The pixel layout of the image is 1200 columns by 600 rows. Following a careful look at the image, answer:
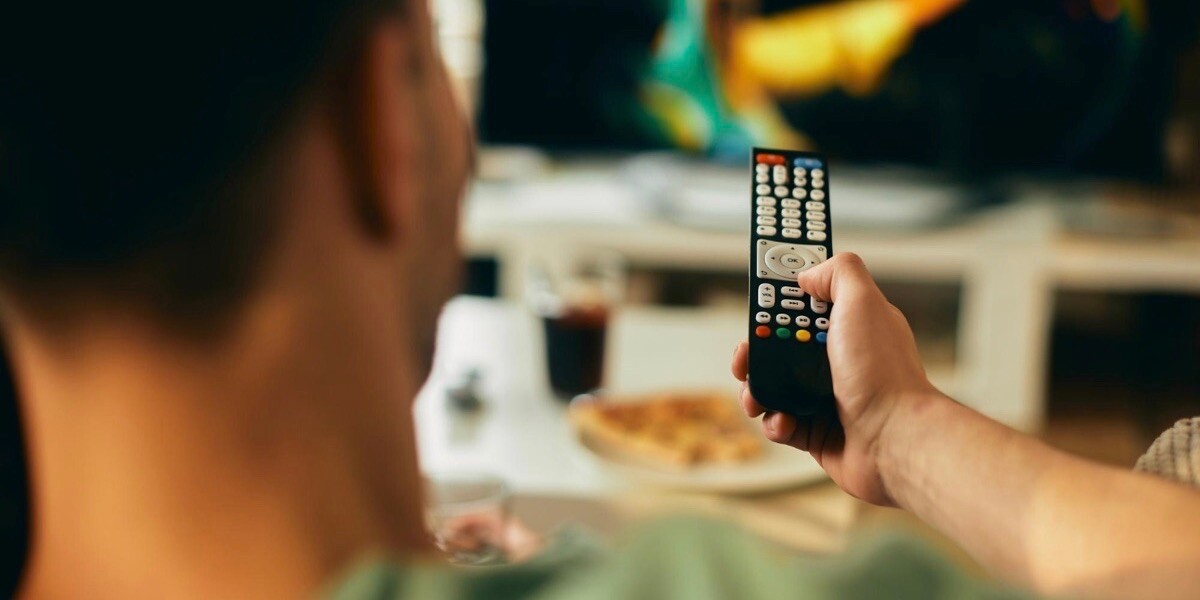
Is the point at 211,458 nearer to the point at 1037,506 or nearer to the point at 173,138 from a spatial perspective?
the point at 173,138

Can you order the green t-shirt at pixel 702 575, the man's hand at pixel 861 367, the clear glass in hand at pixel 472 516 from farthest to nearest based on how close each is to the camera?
the clear glass in hand at pixel 472 516, the man's hand at pixel 861 367, the green t-shirt at pixel 702 575

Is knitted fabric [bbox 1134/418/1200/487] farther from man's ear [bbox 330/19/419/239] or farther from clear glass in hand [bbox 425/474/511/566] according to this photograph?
clear glass in hand [bbox 425/474/511/566]

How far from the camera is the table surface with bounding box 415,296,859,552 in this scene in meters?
0.76

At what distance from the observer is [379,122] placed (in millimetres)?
365

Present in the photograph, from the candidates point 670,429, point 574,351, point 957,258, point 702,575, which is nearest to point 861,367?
point 702,575

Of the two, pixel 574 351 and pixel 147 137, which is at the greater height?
pixel 147 137

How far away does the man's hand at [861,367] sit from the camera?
42 cm

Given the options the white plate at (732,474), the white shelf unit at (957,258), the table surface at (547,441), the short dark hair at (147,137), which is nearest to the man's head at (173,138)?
the short dark hair at (147,137)

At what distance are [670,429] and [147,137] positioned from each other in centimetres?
58

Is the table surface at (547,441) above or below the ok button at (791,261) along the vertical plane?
below

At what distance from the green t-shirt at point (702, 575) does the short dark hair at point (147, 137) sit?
0.37 ft

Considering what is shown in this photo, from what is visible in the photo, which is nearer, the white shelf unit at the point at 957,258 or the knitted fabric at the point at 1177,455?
the knitted fabric at the point at 1177,455

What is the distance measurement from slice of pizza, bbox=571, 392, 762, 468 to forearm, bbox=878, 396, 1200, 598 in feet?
1.34

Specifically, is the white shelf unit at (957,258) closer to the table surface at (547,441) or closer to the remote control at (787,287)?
the table surface at (547,441)
